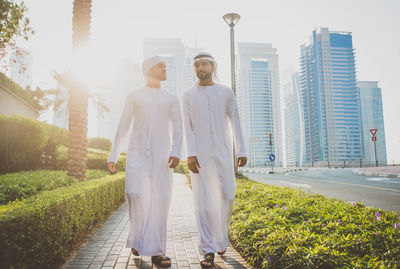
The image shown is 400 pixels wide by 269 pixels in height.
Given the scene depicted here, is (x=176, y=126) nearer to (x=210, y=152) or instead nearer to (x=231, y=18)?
(x=210, y=152)

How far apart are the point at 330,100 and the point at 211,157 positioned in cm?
13515

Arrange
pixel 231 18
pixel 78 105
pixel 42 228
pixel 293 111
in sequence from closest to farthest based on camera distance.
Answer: pixel 42 228, pixel 78 105, pixel 231 18, pixel 293 111

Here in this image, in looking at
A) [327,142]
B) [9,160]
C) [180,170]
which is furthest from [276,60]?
[9,160]

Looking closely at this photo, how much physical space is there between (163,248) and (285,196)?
2823 mm

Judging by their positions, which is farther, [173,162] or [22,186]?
[22,186]

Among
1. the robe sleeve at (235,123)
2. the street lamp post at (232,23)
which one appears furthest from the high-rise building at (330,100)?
the robe sleeve at (235,123)

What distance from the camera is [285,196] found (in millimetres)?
5199

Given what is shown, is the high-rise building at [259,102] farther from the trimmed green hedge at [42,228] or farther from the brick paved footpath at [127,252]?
the trimmed green hedge at [42,228]

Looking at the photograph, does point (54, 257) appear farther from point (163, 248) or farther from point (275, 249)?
point (275, 249)

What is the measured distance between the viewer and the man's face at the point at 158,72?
3.57m

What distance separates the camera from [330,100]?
124 meters

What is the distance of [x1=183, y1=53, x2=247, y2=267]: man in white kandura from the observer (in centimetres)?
328

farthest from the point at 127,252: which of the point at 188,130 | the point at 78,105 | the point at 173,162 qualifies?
the point at 78,105

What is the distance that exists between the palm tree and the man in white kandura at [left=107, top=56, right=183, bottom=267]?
174 inches
